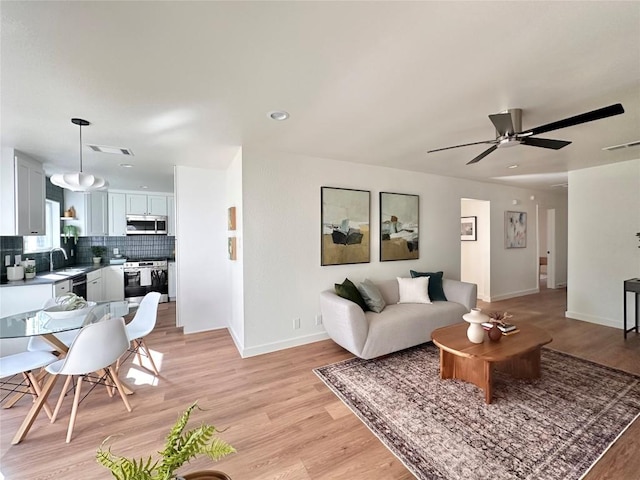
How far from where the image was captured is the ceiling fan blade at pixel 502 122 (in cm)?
216

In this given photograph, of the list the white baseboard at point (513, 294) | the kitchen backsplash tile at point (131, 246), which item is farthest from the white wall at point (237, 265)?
the white baseboard at point (513, 294)

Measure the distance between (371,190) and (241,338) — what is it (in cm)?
275

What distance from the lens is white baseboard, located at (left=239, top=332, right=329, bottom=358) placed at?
333 centimetres

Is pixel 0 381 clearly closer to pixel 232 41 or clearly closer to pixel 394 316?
pixel 232 41

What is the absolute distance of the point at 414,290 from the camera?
12.8 ft

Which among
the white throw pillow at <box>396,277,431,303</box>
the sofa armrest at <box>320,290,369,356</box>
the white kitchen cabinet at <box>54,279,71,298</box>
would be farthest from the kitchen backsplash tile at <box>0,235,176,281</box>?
the white throw pillow at <box>396,277,431,303</box>

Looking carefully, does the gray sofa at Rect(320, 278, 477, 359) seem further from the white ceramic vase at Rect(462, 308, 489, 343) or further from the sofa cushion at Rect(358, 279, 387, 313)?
the white ceramic vase at Rect(462, 308, 489, 343)

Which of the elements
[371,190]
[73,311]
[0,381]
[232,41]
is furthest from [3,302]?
[371,190]

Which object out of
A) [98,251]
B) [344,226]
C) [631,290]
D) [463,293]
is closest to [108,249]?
[98,251]

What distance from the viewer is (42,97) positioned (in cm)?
206

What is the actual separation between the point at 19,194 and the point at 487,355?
540 cm

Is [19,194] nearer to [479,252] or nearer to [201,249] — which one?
[201,249]

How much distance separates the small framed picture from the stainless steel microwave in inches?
261

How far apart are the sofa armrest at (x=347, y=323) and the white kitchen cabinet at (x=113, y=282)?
4.65m
